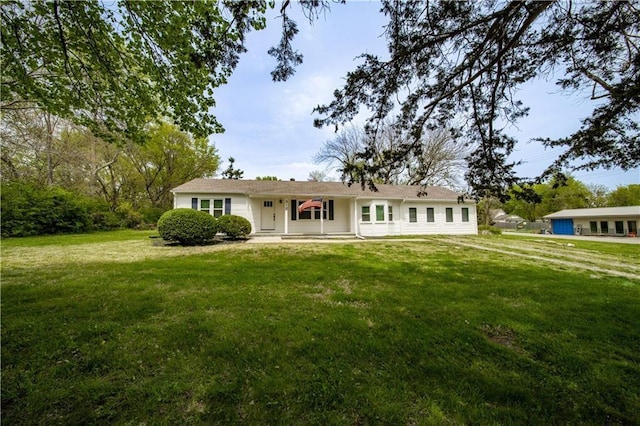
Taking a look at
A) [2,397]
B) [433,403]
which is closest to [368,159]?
[433,403]

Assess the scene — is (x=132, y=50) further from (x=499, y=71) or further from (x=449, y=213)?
(x=449, y=213)

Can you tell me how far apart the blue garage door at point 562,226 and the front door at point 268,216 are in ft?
109

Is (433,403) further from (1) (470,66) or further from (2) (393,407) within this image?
(1) (470,66)

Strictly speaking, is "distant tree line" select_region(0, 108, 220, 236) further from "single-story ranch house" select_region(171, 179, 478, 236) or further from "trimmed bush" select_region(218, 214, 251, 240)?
"trimmed bush" select_region(218, 214, 251, 240)

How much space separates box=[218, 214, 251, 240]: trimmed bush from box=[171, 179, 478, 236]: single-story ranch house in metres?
→ 2.65

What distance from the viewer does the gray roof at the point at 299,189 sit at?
49.0ft

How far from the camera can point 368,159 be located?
485cm

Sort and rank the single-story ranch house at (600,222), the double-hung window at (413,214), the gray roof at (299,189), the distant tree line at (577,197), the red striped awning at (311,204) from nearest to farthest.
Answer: the red striped awning at (311,204)
the gray roof at (299,189)
the double-hung window at (413,214)
the single-story ranch house at (600,222)
the distant tree line at (577,197)

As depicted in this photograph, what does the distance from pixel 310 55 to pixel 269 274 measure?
15.1 feet

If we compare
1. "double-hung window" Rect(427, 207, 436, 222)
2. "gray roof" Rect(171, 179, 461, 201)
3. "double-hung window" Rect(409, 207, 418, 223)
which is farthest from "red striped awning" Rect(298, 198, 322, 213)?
"double-hung window" Rect(427, 207, 436, 222)

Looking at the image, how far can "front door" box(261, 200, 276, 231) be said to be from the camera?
638 inches

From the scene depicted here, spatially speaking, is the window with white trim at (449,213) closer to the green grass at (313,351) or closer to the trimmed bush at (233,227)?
the green grass at (313,351)

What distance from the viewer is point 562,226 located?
2845 centimetres

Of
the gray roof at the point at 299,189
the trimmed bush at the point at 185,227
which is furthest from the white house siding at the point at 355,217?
the trimmed bush at the point at 185,227
